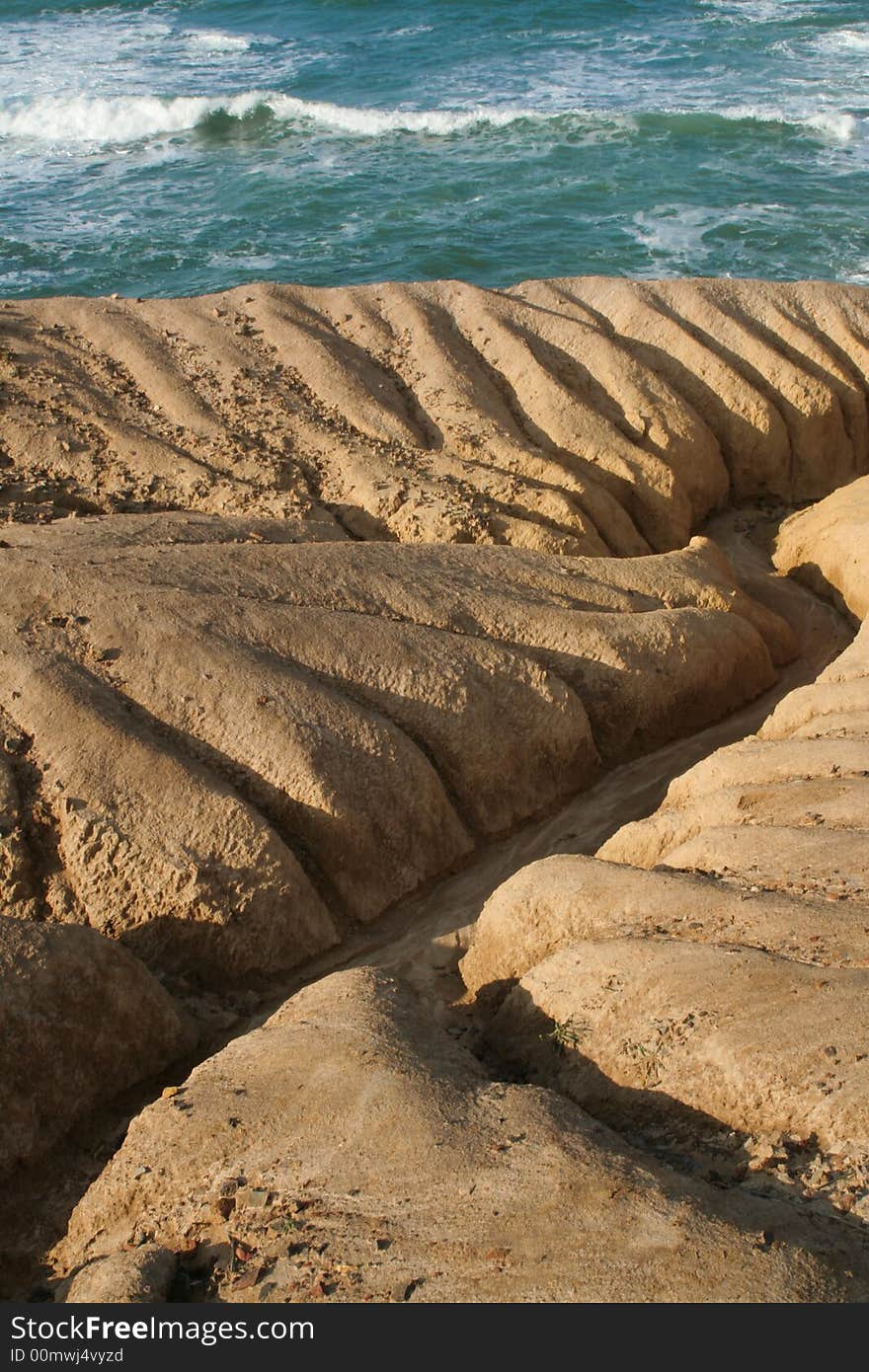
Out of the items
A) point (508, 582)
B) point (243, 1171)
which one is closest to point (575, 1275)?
point (243, 1171)

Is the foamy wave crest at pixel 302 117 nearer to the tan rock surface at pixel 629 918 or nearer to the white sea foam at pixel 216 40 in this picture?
the white sea foam at pixel 216 40

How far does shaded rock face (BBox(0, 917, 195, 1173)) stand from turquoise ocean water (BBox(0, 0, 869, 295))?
49.6ft

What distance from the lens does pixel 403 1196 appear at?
4.57 m

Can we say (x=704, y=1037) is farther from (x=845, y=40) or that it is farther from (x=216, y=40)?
(x=216, y=40)

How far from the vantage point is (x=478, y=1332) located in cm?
399

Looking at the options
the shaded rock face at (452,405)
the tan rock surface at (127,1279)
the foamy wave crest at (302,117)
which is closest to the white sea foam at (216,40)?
the foamy wave crest at (302,117)

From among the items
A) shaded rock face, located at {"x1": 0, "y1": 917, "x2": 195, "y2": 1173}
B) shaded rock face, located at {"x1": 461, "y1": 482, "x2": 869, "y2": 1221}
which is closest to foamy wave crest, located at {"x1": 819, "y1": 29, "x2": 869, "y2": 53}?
shaded rock face, located at {"x1": 461, "y1": 482, "x2": 869, "y2": 1221}

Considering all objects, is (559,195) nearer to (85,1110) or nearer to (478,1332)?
(85,1110)

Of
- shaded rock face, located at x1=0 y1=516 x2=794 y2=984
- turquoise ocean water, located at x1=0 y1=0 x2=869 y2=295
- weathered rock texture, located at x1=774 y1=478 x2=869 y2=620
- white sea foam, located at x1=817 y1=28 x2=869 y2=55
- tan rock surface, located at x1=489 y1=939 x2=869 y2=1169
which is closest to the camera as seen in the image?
tan rock surface, located at x1=489 y1=939 x2=869 y2=1169

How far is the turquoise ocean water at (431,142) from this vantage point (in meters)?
20.0

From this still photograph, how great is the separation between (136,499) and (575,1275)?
720 cm

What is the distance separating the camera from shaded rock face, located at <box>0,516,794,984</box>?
6.80 metres

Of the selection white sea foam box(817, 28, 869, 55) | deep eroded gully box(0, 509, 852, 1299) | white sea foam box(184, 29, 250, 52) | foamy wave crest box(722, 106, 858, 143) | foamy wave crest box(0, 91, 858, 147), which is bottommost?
deep eroded gully box(0, 509, 852, 1299)

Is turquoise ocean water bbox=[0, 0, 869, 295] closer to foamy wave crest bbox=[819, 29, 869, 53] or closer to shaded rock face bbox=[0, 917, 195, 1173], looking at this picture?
foamy wave crest bbox=[819, 29, 869, 53]
